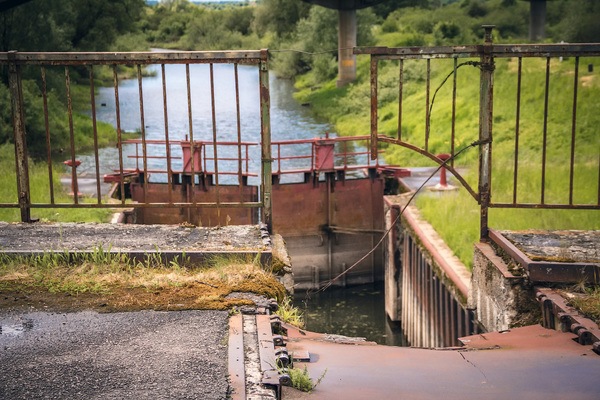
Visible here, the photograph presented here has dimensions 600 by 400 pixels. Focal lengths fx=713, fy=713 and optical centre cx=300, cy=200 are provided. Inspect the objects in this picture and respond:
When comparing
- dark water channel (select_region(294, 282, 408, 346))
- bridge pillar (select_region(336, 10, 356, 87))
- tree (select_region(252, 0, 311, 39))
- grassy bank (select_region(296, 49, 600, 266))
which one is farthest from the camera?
tree (select_region(252, 0, 311, 39))

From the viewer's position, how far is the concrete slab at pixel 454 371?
408 cm

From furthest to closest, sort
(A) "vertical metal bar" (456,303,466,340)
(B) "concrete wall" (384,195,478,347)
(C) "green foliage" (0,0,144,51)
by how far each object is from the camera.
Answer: (C) "green foliage" (0,0,144,51), (B) "concrete wall" (384,195,478,347), (A) "vertical metal bar" (456,303,466,340)

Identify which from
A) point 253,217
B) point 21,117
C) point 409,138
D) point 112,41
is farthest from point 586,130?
point 112,41

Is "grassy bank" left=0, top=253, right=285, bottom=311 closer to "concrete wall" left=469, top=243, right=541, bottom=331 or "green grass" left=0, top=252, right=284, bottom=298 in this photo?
"green grass" left=0, top=252, right=284, bottom=298

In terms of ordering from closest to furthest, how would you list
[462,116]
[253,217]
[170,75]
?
1. [253,217]
2. [462,116]
3. [170,75]

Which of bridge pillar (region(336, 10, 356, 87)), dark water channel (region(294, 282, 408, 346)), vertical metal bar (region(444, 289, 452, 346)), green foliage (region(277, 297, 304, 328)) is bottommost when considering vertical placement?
dark water channel (region(294, 282, 408, 346))

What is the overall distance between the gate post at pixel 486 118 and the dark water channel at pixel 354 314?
826 cm

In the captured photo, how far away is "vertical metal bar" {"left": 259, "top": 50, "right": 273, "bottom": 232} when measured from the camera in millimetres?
6203

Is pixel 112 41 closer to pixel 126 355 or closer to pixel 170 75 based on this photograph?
pixel 170 75

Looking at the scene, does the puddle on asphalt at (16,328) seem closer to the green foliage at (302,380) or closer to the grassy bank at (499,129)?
the green foliage at (302,380)

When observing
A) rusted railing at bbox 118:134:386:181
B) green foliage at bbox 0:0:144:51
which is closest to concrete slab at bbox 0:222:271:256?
rusted railing at bbox 118:134:386:181

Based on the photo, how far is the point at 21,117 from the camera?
21.3 ft

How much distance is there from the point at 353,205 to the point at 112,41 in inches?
1046

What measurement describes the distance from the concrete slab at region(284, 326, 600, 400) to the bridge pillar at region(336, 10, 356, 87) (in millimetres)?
37496
